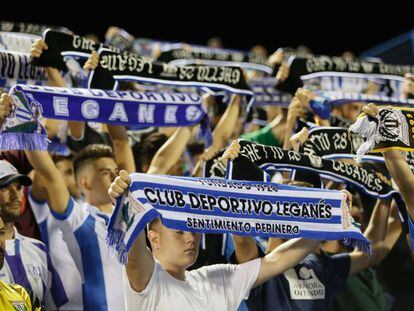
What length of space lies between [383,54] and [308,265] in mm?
3329

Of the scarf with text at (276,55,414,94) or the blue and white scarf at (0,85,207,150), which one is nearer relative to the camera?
the blue and white scarf at (0,85,207,150)

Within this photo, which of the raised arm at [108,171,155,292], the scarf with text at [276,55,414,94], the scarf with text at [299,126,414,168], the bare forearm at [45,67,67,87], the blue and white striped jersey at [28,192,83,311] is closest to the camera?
the raised arm at [108,171,155,292]

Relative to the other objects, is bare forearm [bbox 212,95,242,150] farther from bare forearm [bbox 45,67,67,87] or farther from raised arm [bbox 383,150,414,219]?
raised arm [bbox 383,150,414,219]

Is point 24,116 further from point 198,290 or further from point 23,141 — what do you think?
point 198,290

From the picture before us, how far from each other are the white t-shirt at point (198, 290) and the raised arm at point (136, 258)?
22 millimetres

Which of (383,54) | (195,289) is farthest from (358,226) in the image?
(383,54)

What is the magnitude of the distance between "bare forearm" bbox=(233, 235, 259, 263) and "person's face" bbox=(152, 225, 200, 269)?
28 centimetres

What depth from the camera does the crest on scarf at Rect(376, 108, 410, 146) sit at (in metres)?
2.97

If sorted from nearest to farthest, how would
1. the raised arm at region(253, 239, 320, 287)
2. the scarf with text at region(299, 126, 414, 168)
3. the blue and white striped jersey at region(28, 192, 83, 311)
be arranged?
1. the raised arm at region(253, 239, 320, 287)
2. the blue and white striped jersey at region(28, 192, 83, 311)
3. the scarf with text at region(299, 126, 414, 168)

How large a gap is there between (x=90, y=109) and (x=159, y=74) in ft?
2.00

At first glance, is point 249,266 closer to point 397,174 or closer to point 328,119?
point 397,174

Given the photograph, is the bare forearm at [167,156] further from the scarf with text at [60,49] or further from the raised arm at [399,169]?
the raised arm at [399,169]

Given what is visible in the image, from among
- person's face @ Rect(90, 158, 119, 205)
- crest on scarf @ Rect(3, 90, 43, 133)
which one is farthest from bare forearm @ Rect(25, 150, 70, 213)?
person's face @ Rect(90, 158, 119, 205)

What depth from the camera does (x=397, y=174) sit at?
9.82ft
